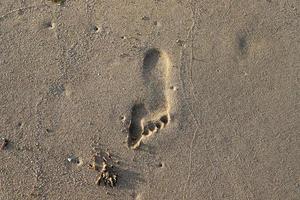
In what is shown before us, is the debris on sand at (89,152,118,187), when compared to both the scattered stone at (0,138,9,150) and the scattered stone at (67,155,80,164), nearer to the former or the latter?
the scattered stone at (67,155,80,164)

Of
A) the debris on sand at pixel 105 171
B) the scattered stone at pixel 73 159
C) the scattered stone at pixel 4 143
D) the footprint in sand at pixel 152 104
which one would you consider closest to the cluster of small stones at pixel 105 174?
the debris on sand at pixel 105 171

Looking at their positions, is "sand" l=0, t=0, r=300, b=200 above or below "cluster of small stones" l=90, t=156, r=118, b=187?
above

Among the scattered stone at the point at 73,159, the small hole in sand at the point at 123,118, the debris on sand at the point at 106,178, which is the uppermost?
the small hole in sand at the point at 123,118

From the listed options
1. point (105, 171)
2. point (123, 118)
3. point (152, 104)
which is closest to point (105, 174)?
point (105, 171)

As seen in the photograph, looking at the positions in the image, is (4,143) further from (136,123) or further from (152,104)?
(152,104)

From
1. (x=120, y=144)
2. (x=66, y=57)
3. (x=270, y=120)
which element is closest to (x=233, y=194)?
(x=270, y=120)

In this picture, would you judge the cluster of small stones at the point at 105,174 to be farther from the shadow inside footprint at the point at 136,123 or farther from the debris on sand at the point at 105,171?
the shadow inside footprint at the point at 136,123

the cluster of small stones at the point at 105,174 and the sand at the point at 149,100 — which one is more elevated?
the sand at the point at 149,100

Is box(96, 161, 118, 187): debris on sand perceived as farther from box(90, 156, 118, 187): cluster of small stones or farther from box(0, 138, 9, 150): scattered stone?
box(0, 138, 9, 150): scattered stone

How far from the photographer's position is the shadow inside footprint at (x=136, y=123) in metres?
4.63

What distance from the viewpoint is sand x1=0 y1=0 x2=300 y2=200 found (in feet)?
15.0

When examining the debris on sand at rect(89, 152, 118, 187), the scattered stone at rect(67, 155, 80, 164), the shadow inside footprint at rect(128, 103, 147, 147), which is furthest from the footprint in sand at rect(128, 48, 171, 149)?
the scattered stone at rect(67, 155, 80, 164)

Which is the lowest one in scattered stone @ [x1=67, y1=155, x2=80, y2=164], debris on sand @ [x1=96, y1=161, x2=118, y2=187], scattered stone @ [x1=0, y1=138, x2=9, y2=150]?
debris on sand @ [x1=96, y1=161, x2=118, y2=187]

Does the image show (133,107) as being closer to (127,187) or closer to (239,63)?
(127,187)
